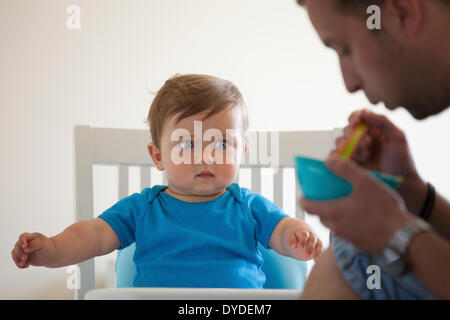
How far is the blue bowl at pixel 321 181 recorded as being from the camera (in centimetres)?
55

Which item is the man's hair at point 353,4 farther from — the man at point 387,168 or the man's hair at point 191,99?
the man's hair at point 191,99

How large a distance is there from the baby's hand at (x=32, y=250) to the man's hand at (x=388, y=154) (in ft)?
1.92

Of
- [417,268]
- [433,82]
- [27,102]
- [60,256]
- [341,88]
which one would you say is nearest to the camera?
[417,268]

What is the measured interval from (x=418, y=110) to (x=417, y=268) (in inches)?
10.4

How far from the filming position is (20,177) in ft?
5.60

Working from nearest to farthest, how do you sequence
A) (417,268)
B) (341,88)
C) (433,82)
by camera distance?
(417,268)
(433,82)
(341,88)

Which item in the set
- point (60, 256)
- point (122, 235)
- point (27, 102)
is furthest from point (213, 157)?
point (27, 102)

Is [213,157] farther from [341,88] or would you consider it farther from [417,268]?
[341,88]

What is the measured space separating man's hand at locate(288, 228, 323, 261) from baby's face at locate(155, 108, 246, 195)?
0.65 ft

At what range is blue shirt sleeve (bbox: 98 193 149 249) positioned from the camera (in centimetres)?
102

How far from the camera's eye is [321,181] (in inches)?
22.0

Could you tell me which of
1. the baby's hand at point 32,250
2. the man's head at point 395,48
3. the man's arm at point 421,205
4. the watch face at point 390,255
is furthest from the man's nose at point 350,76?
the baby's hand at point 32,250

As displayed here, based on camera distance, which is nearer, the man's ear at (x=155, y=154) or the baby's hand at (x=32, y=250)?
the baby's hand at (x=32, y=250)

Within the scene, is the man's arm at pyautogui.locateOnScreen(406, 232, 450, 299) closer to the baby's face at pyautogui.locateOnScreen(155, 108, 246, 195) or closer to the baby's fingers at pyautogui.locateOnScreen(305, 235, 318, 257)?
the baby's fingers at pyautogui.locateOnScreen(305, 235, 318, 257)
